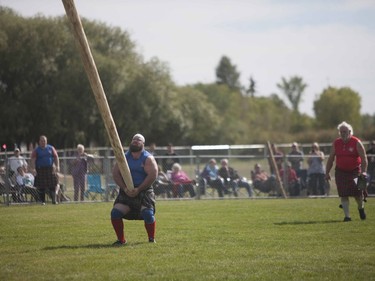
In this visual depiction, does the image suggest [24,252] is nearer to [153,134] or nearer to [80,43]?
[80,43]

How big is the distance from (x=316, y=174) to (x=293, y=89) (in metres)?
100

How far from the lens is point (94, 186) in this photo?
71.7ft

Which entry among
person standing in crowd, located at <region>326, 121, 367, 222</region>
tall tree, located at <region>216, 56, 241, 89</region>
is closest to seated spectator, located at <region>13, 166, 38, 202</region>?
person standing in crowd, located at <region>326, 121, 367, 222</region>

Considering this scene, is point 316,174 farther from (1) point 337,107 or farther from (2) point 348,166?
(1) point 337,107

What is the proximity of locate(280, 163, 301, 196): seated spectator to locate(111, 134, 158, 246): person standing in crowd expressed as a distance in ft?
41.7

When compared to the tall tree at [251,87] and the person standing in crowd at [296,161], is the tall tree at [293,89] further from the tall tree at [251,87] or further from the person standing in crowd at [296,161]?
the person standing in crowd at [296,161]

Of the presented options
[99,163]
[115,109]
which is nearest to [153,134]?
[115,109]

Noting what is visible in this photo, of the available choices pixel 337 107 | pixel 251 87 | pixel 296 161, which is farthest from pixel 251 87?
pixel 296 161

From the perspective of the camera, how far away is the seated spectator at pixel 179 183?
2264 cm

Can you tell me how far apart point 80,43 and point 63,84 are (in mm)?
41381

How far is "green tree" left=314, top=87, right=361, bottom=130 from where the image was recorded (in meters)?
81.9

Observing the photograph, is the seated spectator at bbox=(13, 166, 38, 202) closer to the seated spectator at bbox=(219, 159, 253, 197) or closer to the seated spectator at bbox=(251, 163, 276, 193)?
the seated spectator at bbox=(219, 159, 253, 197)

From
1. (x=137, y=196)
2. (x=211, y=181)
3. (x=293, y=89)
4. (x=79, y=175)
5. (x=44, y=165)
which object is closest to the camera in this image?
(x=137, y=196)

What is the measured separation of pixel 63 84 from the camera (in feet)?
169
